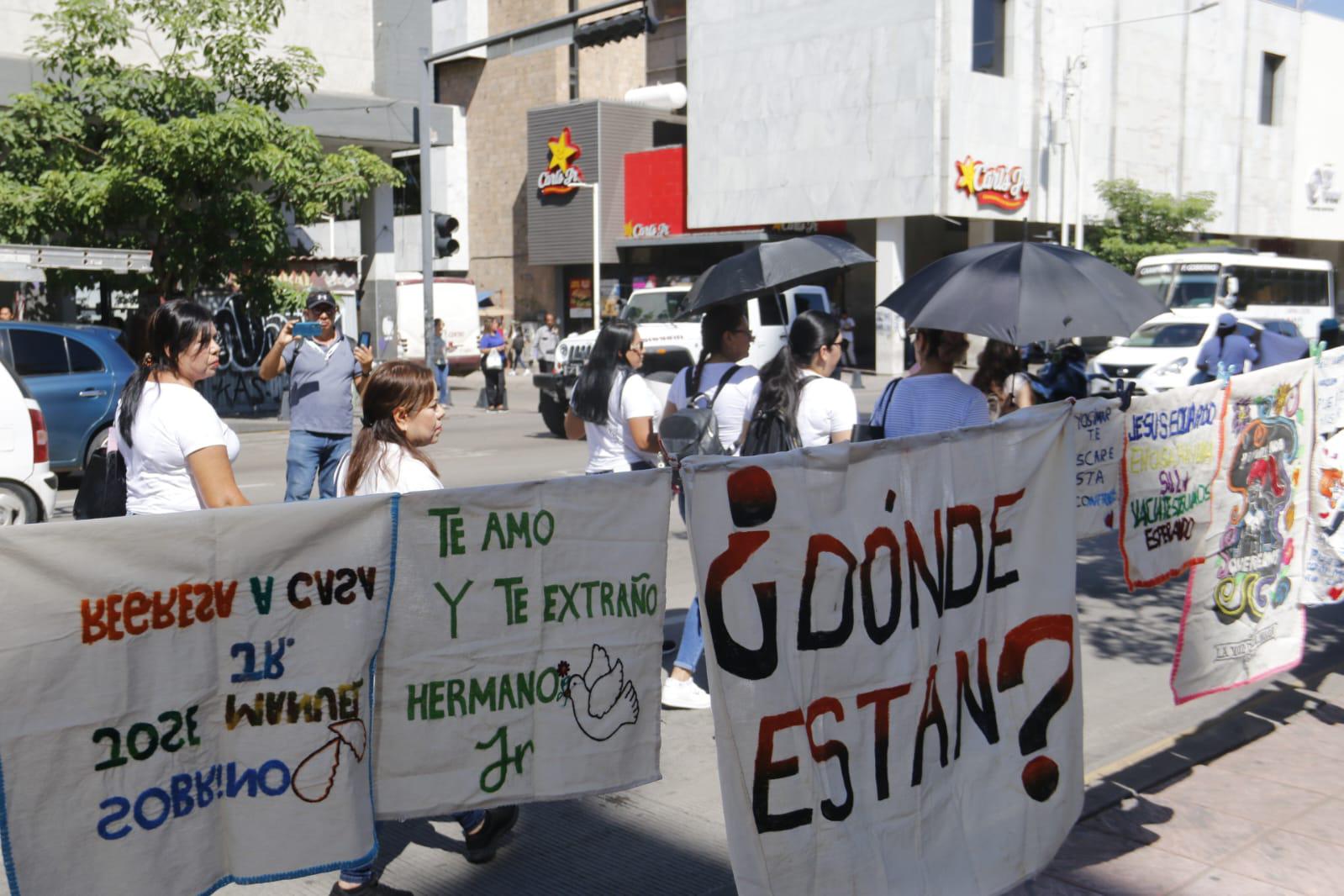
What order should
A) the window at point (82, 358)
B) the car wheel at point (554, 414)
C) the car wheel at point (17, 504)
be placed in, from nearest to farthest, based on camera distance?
the car wheel at point (17, 504)
the window at point (82, 358)
the car wheel at point (554, 414)

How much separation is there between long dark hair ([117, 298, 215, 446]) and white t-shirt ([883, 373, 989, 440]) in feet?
8.78

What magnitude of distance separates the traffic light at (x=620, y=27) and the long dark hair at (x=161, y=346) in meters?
11.1

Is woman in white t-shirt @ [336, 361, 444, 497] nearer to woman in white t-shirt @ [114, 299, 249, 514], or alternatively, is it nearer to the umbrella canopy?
woman in white t-shirt @ [114, 299, 249, 514]

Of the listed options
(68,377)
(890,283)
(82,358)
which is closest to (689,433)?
(68,377)

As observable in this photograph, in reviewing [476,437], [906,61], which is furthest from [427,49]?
[906,61]

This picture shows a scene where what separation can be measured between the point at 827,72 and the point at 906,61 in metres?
2.43

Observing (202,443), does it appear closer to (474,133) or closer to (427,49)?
(427,49)

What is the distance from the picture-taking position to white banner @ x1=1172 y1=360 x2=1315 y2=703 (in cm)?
535

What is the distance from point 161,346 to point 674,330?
1626cm

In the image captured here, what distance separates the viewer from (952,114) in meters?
32.7

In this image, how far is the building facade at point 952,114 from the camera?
33.1 meters

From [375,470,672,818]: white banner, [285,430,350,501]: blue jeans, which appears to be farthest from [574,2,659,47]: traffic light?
[375,470,672,818]: white banner

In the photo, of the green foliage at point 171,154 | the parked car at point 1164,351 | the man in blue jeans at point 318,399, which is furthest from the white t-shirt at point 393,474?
the parked car at point 1164,351

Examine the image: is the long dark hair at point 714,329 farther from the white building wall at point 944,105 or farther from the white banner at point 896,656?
the white building wall at point 944,105
